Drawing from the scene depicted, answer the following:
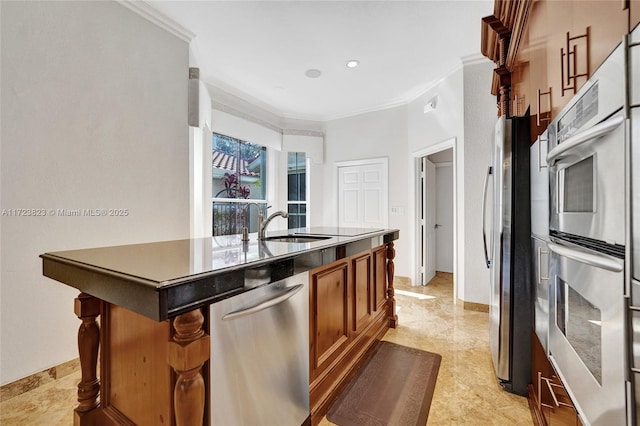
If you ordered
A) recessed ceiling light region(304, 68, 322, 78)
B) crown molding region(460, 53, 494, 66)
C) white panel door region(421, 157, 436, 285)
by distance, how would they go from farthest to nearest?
white panel door region(421, 157, 436, 285) → recessed ceiling light region(304, 68, 322, 78) → crown molding region(460, 53, 494, 66)

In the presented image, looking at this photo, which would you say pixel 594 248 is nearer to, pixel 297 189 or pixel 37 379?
pixel 37 379

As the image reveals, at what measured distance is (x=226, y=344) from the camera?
107cm

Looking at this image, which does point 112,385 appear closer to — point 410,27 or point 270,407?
point 270,407

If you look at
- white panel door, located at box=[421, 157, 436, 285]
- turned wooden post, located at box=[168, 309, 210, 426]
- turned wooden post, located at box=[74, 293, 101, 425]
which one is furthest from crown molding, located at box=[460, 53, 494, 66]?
turned wooden post, located at box=[74, 293, 101, 425]

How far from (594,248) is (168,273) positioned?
126cm

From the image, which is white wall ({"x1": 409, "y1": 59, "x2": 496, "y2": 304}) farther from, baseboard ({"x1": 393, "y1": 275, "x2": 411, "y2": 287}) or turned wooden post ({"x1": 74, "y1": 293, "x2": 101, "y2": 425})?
turned wooden post ({"x1": 74, "y1": 293, "x2": 101, "y2": 425})

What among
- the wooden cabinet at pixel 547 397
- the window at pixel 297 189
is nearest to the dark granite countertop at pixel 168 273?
the wooden cabinet at pixel 547 397

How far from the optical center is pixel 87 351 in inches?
57.5

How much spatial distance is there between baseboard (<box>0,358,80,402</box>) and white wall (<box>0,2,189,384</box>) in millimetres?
43

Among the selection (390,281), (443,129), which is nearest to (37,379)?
(390,281)

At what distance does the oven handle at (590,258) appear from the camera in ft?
2.18

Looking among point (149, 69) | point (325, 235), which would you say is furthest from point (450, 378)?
point (149, 69)

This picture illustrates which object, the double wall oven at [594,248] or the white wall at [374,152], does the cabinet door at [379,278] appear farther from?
the white wall at [374,152]

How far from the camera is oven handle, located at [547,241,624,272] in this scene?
2.18 feet
